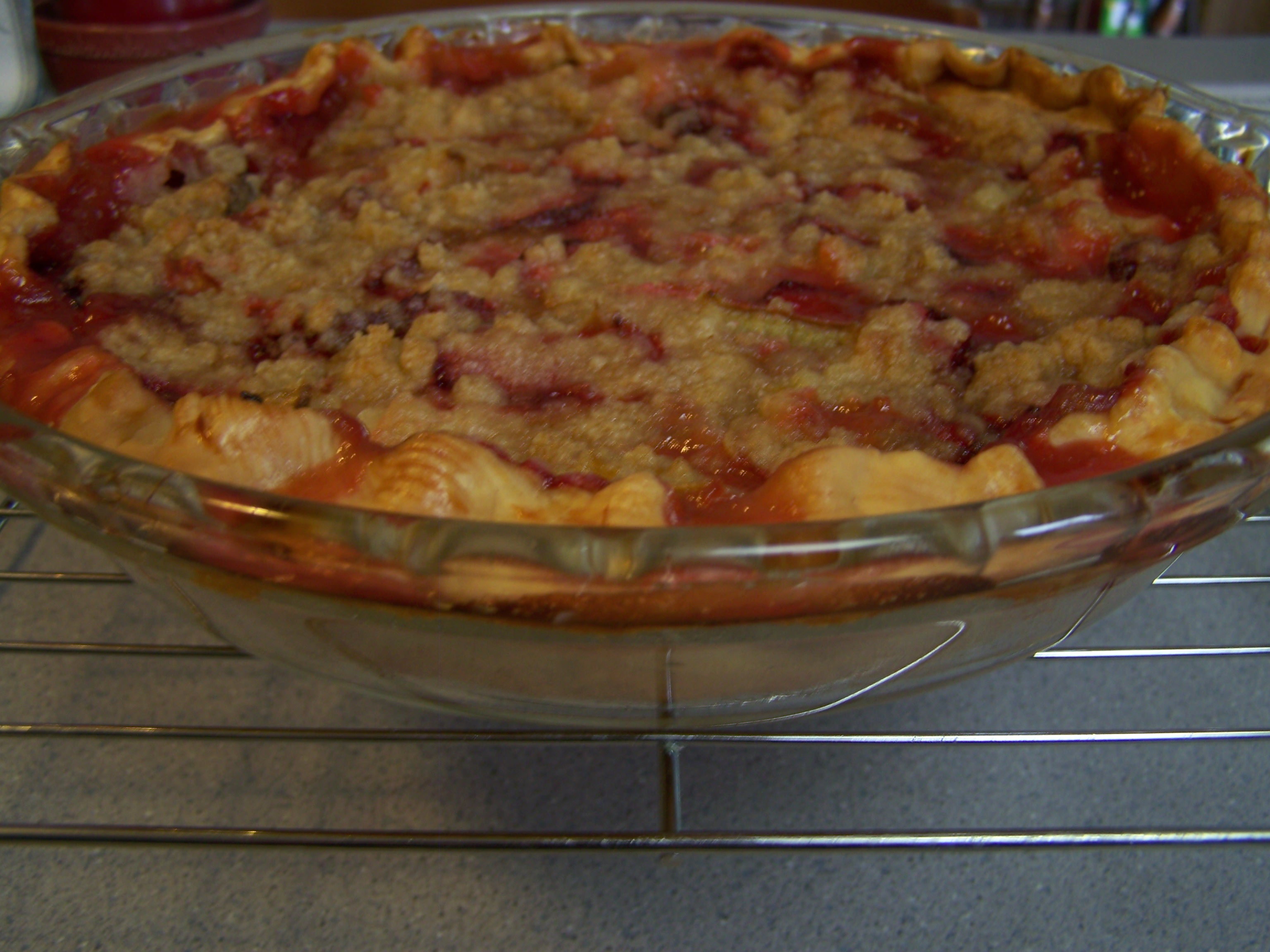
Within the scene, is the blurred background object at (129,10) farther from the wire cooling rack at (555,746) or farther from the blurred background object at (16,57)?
the wire cooling rack at (555,746)

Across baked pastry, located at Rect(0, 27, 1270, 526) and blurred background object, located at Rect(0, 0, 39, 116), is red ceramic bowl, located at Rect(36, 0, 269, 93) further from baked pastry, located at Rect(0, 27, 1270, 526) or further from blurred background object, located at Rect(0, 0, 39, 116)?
baked pastry, located at Rect(0, 27, 1270, 526)

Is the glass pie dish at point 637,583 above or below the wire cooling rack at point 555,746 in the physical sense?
above

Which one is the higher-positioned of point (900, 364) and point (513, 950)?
point (900, 364)

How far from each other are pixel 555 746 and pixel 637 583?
1.26ft

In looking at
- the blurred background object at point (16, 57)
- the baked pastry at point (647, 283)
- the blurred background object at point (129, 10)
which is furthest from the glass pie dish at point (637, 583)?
the blurred background object at point (129, 10)

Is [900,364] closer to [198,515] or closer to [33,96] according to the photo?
[198,515]

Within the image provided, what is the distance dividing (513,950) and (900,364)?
49cm

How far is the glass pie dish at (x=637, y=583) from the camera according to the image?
1.61 ft

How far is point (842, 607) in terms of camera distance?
519mm

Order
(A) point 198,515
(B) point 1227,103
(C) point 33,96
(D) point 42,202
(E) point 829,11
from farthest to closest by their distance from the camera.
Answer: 1. (C) point 33,96
2. (E) point 829,11
3. (B) point 1227,103
4. (D) point 42,202
5. (A) point 198,515

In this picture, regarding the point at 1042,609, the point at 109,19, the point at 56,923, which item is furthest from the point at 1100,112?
the point at 109,19

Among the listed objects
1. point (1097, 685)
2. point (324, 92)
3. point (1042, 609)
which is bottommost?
point (1097, 685)

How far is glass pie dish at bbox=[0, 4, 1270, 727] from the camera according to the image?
0.49 meters

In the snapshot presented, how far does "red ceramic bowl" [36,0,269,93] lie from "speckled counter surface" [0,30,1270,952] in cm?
85
